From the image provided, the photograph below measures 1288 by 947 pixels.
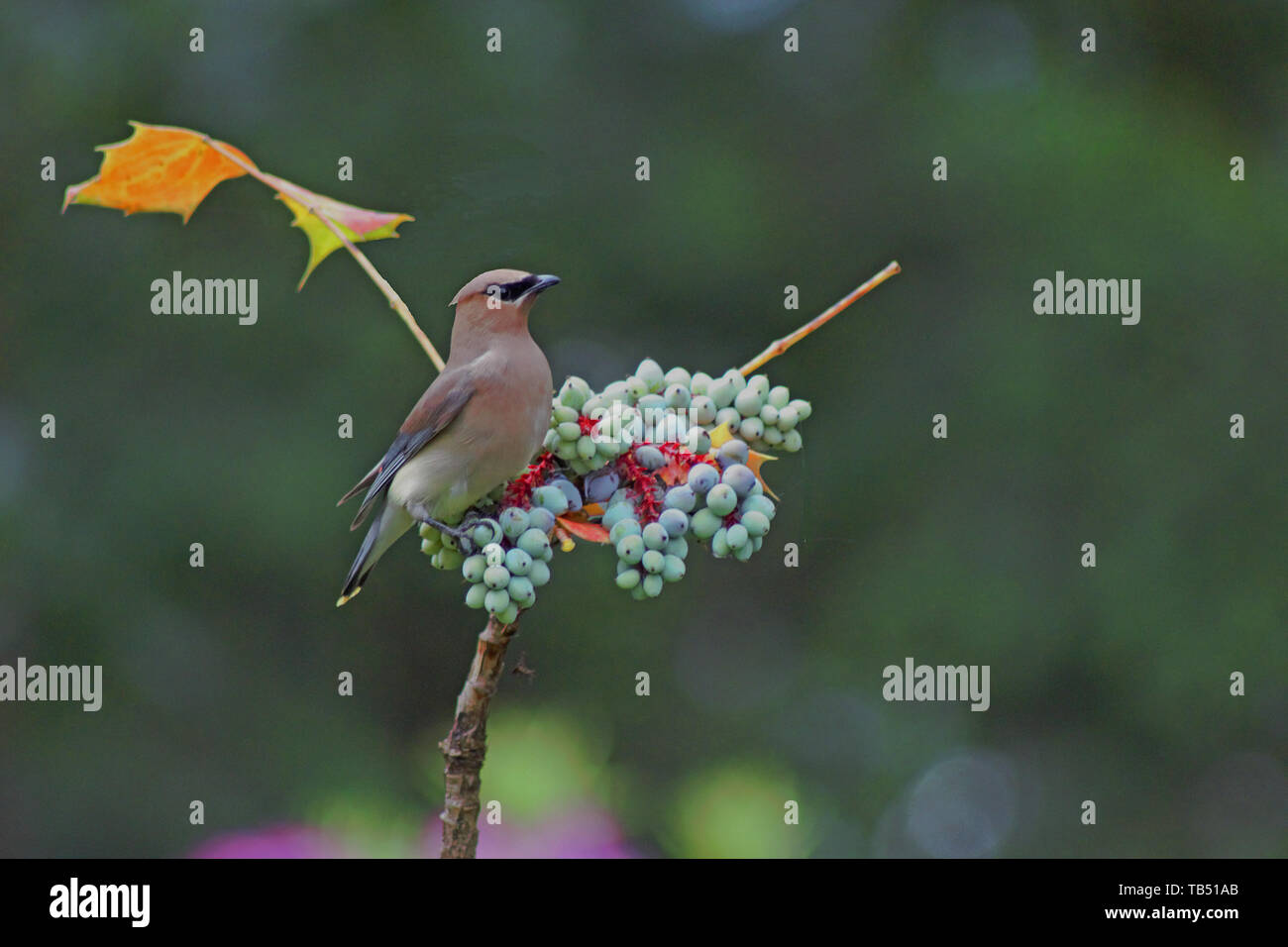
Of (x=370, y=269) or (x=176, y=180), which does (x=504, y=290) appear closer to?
(x=370, y=269)

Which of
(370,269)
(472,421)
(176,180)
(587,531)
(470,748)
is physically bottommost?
(470,748)

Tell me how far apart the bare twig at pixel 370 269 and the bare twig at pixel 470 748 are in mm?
285

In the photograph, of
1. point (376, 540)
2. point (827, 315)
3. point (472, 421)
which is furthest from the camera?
point (376, 540)

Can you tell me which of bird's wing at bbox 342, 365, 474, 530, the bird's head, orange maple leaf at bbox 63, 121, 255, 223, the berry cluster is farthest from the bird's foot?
orange maple leaf at bbox 63, 121, 255, 223

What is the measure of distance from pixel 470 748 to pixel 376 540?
361 millimetres

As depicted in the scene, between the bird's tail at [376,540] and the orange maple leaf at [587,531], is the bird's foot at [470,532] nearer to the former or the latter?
the orange maple leaf at [587,531]

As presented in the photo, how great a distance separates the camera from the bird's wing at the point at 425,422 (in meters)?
1.47

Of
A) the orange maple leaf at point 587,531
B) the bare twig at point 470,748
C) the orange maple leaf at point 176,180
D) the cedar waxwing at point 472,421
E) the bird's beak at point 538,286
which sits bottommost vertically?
the bare twig at point 470,748

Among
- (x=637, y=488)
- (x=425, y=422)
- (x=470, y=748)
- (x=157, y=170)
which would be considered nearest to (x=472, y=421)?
(x=425, y=422)

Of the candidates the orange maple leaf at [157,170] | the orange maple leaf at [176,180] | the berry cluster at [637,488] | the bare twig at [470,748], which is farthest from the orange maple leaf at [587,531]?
the orange maple leaf at [157,170]

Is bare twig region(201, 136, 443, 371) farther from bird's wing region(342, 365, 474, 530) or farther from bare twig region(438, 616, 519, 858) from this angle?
bare twig region(438, 616, 519, 858)

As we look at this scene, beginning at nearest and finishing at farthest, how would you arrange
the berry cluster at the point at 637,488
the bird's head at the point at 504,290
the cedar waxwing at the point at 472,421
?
1. the berry cluster at the point at 637,488
2. the cedar waxwing at the point at 472,421
3. the bird's head at the point at 504,290

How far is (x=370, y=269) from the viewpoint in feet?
4.41
